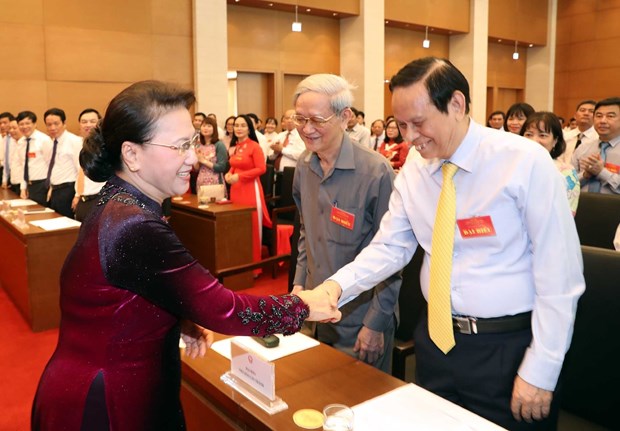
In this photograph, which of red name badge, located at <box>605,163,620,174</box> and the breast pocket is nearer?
the breast pocket

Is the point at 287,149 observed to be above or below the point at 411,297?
above

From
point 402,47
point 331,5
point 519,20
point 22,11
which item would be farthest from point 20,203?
point 519,20

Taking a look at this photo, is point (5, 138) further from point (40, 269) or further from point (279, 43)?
point (279, 43)

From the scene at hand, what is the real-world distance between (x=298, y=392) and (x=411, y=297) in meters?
1.13

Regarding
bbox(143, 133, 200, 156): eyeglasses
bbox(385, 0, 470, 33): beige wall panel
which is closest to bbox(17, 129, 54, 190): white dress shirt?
bbox(143, 133, 200, 156): eyeglasses

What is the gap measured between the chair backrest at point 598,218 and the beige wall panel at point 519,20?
463 inches

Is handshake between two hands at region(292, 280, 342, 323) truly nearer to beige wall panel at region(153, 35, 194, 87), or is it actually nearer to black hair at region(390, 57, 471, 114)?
black hair at region(390, 57, 471, 114)

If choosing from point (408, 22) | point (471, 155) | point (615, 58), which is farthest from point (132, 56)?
point (615, 58)

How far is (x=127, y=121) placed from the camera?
1196 millimetres

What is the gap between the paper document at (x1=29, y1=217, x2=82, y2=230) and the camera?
14.2 feet

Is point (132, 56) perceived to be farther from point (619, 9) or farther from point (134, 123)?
point (619, 9)

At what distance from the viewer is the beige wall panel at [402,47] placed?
12289 mm

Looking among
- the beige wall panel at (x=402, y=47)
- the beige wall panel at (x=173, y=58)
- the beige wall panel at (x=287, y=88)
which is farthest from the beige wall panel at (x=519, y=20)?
the beige wall panel at (x=173, y=58)

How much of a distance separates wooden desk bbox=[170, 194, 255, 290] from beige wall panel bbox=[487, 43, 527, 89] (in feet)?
39.2
